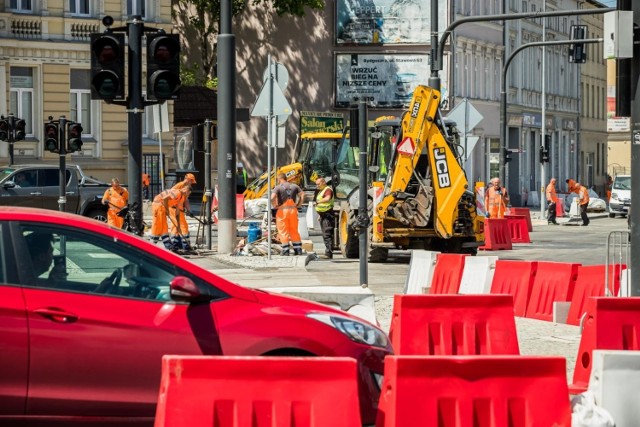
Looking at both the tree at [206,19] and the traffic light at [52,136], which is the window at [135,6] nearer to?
the tree at [206,19]

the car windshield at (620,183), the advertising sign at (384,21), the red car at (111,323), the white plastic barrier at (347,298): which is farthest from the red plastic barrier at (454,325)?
the advertising sign at (384,21)

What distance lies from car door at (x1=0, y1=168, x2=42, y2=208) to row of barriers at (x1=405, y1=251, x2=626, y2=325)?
56.4 feet

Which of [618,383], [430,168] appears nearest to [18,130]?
[430,168]

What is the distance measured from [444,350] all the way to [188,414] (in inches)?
171

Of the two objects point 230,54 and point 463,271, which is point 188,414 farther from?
point 230,54

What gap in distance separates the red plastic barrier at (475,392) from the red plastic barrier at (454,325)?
355 centimetres

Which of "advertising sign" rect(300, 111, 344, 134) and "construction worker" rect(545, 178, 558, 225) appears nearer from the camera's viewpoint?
"construction worker" rect(545, 178, 558, 225)

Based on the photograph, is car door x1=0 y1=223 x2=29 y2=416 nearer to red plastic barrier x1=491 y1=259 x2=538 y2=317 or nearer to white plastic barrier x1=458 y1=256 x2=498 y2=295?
white plastic barrier x1=458 y1=256 x2=498 y2=295

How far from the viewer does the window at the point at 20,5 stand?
151ft

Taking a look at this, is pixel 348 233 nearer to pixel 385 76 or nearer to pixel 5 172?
pixel 5 172

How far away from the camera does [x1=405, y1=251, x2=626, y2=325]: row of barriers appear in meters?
15.9

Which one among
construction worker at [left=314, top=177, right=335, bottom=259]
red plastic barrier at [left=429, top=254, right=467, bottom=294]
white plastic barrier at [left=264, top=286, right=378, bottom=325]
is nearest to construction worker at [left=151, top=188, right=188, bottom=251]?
construction worker at [left=314, top=177, right=335, bottom=259]

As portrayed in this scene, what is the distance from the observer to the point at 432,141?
25969mm

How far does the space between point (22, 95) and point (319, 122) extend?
1405cm
